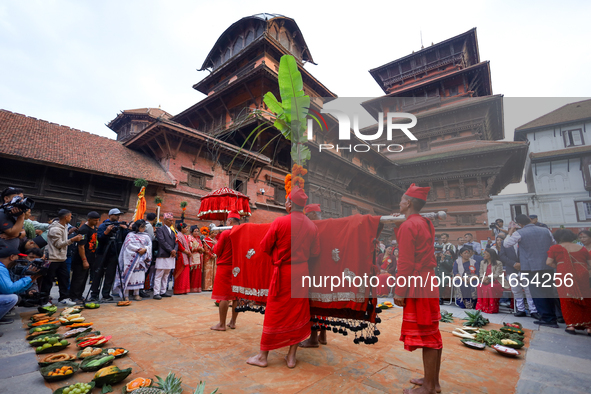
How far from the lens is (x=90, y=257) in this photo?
5551 millimetres

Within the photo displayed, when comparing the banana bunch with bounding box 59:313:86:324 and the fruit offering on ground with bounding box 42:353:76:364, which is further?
the banana bunch with bounding box 59:313:86:324

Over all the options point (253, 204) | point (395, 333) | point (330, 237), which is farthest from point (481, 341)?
point (253, 204)

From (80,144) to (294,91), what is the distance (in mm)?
11964

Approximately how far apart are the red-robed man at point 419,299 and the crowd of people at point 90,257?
4.64 m

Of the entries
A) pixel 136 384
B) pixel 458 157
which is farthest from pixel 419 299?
pixel 458 157

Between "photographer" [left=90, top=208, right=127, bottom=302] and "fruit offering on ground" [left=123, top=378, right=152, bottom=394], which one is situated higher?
"photographer" [left=90, top=208, right=127, bottom=302]

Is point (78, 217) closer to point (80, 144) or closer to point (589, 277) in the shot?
point (80, 144)

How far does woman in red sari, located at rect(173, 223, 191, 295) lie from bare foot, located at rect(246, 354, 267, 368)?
478cm

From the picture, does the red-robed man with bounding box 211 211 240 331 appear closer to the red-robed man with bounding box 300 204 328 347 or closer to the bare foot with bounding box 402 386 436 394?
the red-robed man with bounding box 300 204 328 347

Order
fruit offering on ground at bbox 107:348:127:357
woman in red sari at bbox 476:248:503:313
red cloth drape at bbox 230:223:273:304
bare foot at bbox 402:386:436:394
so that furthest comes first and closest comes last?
woman in red sari at bbox 476:248:503:313, red cloth drape at bbox 230:223:273:304, fruit offering on ground at bbox 107:348:127:357, bare foot at bbox 402:386:436:394

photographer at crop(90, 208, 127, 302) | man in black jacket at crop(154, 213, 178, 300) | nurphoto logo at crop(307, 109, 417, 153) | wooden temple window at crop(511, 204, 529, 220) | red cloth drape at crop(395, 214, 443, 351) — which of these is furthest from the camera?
man in black jacket at crop(154, 213, 178, 300)

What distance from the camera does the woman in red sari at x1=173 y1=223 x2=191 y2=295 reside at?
22.0ft

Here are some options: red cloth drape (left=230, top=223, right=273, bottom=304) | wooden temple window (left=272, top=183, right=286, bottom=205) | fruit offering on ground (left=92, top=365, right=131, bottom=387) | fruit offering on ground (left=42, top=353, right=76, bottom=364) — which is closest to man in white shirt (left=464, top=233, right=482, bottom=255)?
red cloth drape (left=230, top=223, right=273, bottom=304)

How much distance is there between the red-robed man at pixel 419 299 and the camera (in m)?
2.11
